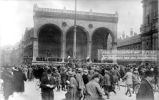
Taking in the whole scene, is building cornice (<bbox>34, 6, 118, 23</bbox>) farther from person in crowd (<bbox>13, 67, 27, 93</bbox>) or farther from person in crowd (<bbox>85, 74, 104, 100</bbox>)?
person in crowd (<bbox>85, 74, 104, 100</bbox>)

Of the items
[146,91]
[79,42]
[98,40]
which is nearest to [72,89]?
[146,91]

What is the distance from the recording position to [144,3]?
48281 millimetres

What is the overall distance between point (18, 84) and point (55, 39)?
3357cm

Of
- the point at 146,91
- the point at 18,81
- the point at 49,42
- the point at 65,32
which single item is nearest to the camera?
the point at 146,91

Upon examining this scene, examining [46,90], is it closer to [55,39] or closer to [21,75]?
[21,75]

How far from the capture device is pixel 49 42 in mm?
44375

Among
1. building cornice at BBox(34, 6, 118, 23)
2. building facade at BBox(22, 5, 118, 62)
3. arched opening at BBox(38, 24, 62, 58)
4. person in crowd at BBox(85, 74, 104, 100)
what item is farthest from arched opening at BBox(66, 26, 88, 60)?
person in crowd at BBox(85, 74, 104, 100)

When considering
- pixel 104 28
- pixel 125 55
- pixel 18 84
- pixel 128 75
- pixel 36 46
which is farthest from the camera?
pixel 104 28

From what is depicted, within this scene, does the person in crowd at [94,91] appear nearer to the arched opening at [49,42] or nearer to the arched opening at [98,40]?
the arched opening at [49,42]

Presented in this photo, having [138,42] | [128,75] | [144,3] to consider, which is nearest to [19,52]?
[138,42]

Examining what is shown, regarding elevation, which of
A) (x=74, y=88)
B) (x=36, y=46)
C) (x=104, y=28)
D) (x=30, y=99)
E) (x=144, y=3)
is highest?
(x=144, y=3)

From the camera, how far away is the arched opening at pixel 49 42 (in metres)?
43.8

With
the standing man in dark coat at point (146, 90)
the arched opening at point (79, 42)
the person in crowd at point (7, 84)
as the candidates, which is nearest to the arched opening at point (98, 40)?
the arched opening at point (79, 42)

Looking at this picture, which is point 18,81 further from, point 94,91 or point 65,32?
point 65,32
